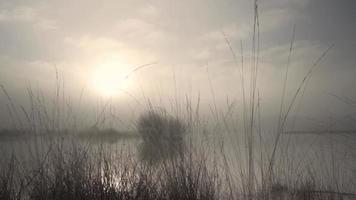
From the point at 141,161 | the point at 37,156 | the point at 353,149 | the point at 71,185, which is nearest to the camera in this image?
the point at 71,185

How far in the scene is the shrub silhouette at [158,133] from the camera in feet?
9.21

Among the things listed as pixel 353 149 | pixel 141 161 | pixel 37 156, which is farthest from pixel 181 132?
pixel 353 149

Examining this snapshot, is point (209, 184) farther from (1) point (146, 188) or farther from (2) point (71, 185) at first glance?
(2) point (71, 185)

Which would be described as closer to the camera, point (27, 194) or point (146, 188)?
point (146, 188)

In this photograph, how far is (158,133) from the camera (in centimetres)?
290

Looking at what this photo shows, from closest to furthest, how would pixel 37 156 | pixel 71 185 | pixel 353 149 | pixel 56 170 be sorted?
pixel 71 185
pixel 56 170
pixel 37 156
pixel 353 149

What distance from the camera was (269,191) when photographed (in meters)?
2.20

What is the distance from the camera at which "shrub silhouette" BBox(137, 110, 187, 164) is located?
9.21ft

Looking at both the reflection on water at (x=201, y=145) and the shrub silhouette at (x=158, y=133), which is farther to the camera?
the shrub silhouette at (x=158, y=133)

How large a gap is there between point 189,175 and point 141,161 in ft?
2.20

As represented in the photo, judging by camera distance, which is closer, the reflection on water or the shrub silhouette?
the reflection on water

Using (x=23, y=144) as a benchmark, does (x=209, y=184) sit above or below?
below

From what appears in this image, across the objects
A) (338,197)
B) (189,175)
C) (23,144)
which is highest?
(23,144)

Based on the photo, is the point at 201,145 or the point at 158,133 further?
the point at 158,133
